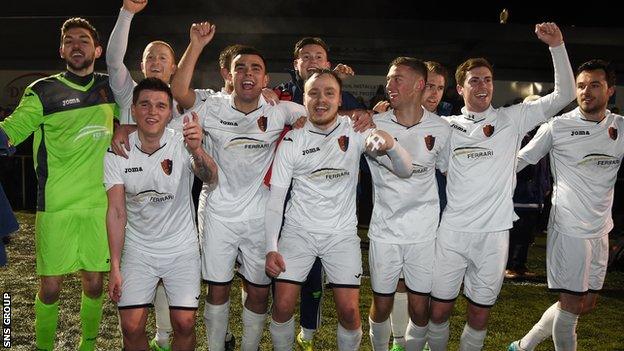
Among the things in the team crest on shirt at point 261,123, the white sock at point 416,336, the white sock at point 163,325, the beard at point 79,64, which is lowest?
the white sock at point 163,325

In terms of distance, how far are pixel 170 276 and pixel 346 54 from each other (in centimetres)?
1432

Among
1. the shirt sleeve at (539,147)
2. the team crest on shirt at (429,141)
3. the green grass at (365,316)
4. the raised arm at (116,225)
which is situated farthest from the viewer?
the green grass at (365,316)

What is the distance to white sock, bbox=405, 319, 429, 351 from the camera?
5148 millimetres

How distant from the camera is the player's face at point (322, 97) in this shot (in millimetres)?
4805

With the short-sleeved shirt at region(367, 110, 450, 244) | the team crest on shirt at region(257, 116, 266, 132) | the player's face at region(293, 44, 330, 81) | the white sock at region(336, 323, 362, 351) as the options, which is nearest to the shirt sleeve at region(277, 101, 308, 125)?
the team crest on shirt at region(257, 116, 266, 132)

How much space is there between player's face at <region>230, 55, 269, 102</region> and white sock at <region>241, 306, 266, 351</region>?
165 centimetres

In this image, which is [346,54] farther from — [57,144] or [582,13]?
[57,144]

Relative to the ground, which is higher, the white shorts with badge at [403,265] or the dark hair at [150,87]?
the dark hair at [150,87]

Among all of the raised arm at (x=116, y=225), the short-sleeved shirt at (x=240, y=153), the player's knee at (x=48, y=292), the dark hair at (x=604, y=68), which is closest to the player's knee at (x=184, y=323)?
the raised arm at (x=116, y=225)

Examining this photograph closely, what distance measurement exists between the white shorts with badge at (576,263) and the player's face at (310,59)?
89.9 inches

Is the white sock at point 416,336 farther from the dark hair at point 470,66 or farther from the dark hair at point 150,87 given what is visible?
the dark hair at point 150,87

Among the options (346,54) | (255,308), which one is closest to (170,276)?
(255,308)

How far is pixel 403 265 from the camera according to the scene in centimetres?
507

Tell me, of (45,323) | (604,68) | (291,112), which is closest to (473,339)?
(291,112)
